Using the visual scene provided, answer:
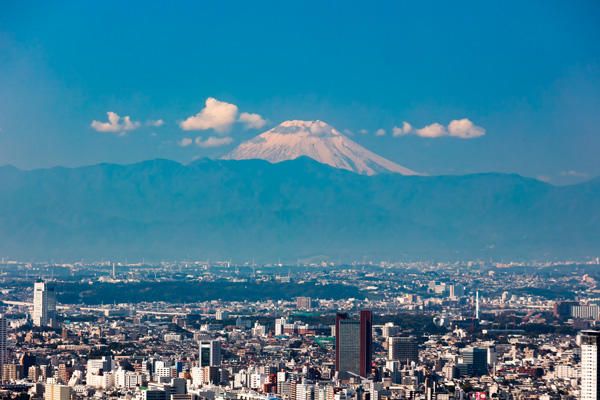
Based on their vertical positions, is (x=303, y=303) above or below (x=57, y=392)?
above

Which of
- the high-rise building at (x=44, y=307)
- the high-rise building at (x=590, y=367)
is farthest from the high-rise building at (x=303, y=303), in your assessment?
the high-rise building at (x=590, y=367)

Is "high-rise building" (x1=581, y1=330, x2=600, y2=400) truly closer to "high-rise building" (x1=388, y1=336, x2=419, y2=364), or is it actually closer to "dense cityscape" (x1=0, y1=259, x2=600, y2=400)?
"dense cityscape" (x1=0, y1=259, x2=600, y2=400)

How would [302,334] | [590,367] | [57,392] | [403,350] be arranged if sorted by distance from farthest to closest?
[302,334] → [403,350] → [57,392] → [590,367]

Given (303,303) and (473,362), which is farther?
(303,303)

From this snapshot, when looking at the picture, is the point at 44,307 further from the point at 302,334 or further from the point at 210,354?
the point at 210,354

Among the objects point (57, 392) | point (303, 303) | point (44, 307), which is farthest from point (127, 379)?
point (303, 303)

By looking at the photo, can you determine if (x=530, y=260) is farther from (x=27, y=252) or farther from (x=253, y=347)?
(x=253, y=347)

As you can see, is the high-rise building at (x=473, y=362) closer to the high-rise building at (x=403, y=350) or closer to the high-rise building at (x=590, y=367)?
the high-rise building at (x=403, y=350)
